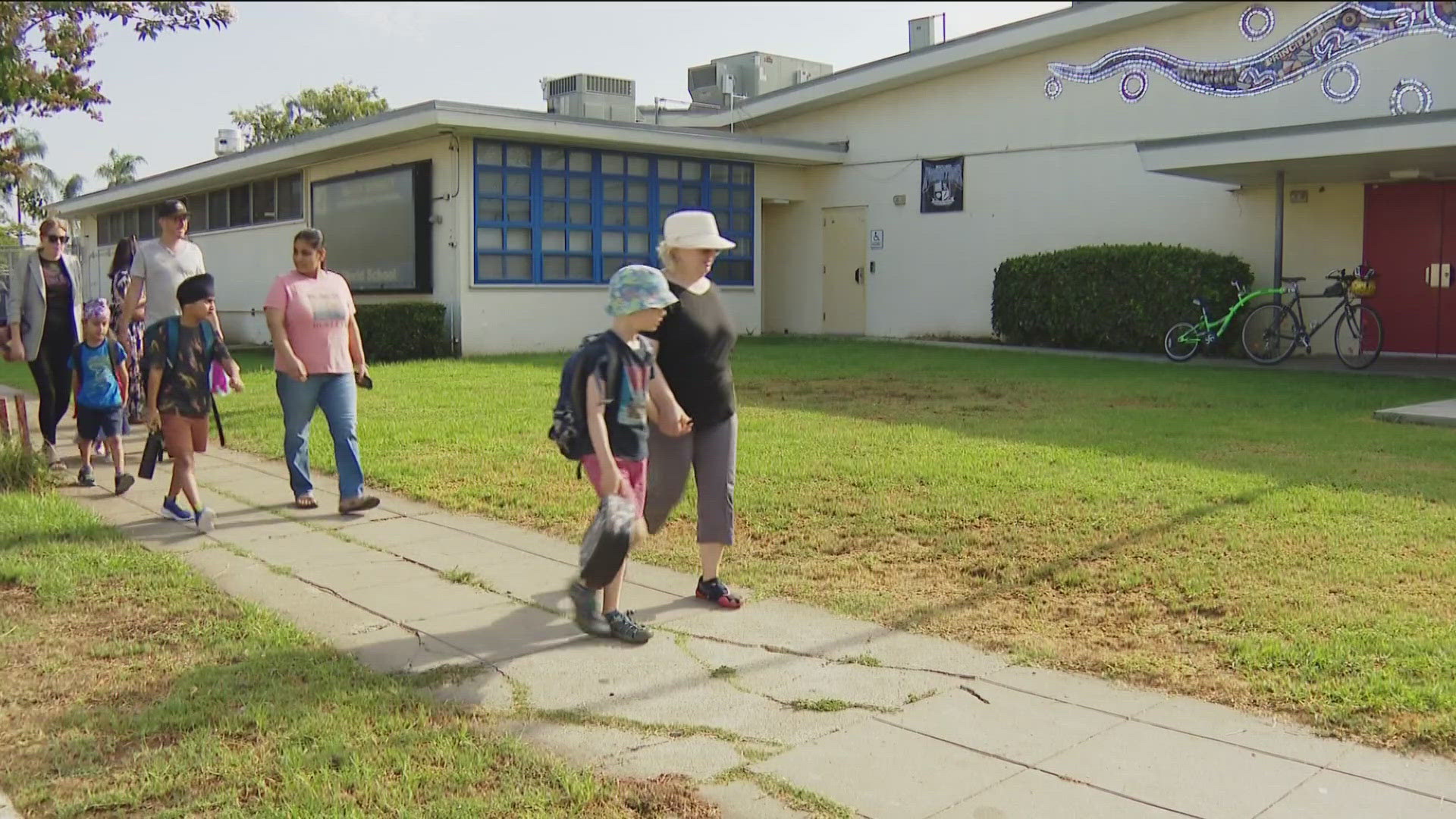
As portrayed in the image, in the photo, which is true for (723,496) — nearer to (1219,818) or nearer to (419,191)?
(1219,818)

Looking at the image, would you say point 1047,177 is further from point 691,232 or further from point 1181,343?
point 691,232

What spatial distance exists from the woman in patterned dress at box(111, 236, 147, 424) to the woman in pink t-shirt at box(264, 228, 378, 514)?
2267 mm

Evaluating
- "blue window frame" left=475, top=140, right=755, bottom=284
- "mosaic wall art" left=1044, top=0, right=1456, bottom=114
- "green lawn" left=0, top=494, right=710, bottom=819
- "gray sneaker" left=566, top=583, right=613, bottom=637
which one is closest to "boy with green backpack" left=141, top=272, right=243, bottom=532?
"green lawn" left=0, top=494, right=710, bottom=819

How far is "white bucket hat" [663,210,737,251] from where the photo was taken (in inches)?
196

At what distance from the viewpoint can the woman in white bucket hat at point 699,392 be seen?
506 centimetres

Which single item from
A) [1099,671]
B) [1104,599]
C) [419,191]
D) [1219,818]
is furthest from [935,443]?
[419,191]

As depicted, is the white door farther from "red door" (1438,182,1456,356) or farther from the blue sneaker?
the blue sneaker

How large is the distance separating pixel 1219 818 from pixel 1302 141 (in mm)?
12787

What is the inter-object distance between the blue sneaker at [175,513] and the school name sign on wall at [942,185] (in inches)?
638

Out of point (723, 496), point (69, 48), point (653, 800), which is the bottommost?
point (653, 800)

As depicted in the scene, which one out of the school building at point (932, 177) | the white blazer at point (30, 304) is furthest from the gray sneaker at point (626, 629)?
the school building at point (932, 177)

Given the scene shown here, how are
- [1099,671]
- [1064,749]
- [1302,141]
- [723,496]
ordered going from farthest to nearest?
[1302,141] < [723,496] < [1099,671] < [1064,749]

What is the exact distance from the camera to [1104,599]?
5500 millimetres

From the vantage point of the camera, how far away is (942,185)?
21734mm
